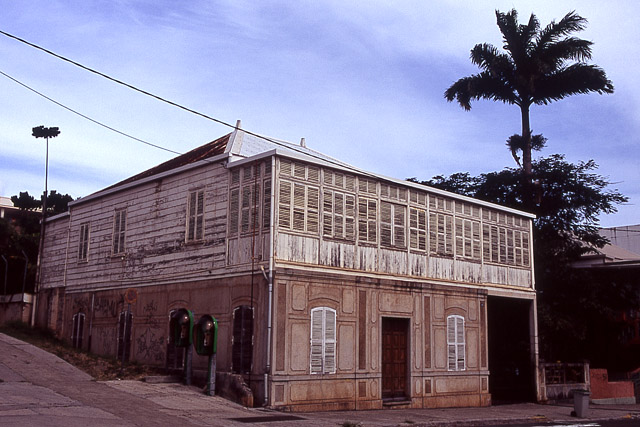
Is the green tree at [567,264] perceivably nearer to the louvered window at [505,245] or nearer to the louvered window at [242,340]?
the louvered window at [505,245]

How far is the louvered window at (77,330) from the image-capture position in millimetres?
24891

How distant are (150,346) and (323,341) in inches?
245

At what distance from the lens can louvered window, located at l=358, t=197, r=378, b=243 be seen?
66.3 feet

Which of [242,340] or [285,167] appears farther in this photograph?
[285,167]

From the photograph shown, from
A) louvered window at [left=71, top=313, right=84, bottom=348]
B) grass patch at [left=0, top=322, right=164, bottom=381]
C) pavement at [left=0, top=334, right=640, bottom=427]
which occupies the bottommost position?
pavement at [left=0, top=334, right=640, bottom=427]

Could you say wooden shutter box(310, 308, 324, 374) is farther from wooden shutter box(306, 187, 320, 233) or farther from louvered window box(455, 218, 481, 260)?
louvered window box(455, 218, 481, 260)

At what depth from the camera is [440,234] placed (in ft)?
75.3

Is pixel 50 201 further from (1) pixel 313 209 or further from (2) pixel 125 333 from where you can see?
(1) pixel 313 209

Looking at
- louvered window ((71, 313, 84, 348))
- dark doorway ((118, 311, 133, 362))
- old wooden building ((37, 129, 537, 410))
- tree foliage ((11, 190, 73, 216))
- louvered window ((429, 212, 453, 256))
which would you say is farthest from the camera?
tree foliage ((11, 190, 73, 216))

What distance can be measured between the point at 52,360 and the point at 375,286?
976cm

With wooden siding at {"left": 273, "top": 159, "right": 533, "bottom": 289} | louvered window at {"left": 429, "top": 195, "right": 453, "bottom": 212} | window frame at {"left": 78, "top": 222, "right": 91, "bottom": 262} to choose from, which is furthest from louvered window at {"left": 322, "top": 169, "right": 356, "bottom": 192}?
window frame at {"left": 78, "top": 222, "right": 91, "bottom": 262}

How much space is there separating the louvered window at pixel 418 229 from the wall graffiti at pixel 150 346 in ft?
27.8

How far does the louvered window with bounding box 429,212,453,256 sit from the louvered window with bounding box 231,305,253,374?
7.35 m

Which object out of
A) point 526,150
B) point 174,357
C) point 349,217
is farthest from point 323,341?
point 526,150
